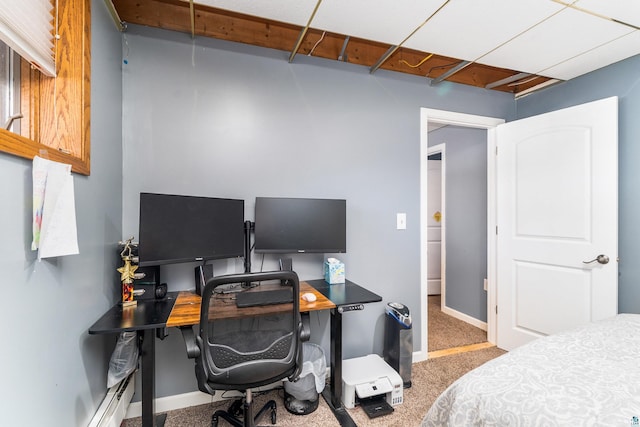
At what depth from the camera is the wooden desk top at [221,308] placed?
132 cm

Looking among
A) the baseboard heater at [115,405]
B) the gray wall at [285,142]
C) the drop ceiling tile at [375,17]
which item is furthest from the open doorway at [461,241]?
the baseboard heater at [115,405]

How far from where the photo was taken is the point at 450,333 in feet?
9.76

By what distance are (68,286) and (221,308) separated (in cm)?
63

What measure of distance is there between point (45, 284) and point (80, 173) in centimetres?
50

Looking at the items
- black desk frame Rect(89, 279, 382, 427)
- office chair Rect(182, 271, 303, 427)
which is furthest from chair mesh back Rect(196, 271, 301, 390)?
black desk frame Rect(89, 279, 382, 427)

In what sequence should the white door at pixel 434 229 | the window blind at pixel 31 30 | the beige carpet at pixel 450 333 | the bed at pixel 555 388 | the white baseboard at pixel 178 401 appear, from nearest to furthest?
1. the bed at pixel 555 388
2. the window blind at pixel 31 30
3. the white baseboard at pixel 178 401
4. the beige carpet at pixel 450 333
5. the white door at pixel 434 229

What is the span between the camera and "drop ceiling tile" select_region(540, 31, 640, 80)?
189cm

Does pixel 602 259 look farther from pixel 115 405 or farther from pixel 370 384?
pixel 115 405

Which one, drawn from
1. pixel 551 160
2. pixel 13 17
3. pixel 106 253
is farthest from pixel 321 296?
pixel 551 160

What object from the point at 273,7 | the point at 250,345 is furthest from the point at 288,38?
the point at 250,345

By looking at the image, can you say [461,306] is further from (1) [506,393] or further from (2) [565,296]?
(1) [506,393]

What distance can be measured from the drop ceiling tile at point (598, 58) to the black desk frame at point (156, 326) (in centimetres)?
239

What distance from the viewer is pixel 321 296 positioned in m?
1.74

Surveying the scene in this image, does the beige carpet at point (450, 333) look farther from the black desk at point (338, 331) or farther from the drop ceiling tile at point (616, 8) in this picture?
the drop ceiling tile at point (616, 8)
